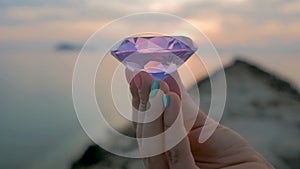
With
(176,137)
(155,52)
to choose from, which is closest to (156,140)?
(176,137)

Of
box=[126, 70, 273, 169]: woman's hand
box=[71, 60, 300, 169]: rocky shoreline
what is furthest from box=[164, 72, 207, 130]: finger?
box=[71, 60, 300, 169]: rocky shoreline

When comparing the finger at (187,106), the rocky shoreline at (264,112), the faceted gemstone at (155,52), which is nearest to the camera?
the faceted gemstone at (155,52)

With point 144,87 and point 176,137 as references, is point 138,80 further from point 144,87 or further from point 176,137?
point 176,137

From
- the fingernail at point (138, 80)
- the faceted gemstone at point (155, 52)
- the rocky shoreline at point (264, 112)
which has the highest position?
the faceted gemstone at point (155, 52)

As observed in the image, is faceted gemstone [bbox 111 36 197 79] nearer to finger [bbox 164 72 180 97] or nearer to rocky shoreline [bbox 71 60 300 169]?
finger [bbox 164 72 180 97]

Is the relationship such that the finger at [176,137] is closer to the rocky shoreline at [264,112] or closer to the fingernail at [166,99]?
the fingernail at [166,99]

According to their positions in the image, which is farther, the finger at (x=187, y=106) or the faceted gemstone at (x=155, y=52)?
the finger at (x=187, y=106)

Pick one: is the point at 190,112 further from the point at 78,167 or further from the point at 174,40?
the point at 78,167

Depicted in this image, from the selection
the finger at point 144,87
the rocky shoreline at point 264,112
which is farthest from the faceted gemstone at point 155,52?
the rocky shoreline at point 264,112
